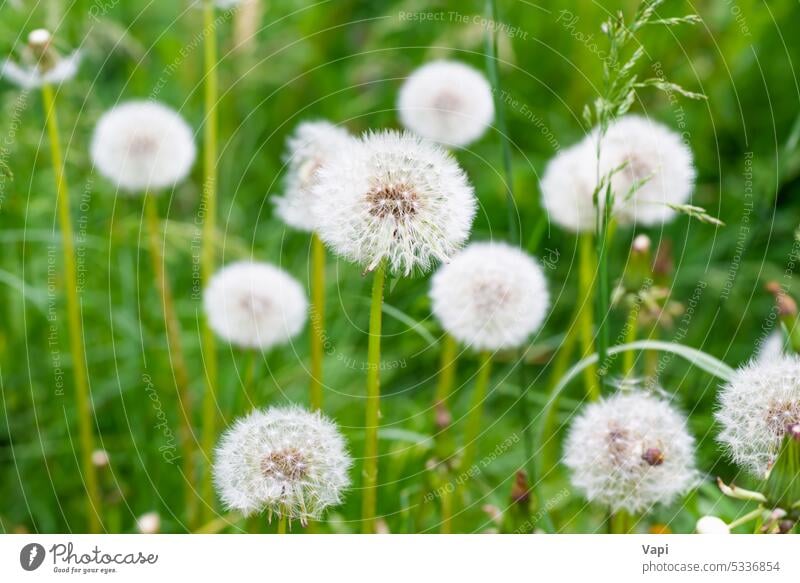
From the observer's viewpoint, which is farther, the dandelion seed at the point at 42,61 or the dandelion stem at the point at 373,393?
the dandelion seed at the point at 42,61

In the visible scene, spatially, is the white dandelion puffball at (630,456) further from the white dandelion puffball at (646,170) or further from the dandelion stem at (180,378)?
the dandelion stem at (180,378)

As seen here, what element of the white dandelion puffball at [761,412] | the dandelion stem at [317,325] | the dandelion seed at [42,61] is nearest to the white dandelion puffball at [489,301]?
the dandelion stem at [317,325]

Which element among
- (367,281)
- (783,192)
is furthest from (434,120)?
(783,192)

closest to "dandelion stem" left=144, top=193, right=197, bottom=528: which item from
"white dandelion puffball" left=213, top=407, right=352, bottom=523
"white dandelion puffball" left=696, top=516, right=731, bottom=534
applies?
"white dandelion puffball" left=213, top=407, right=352, bottom=523

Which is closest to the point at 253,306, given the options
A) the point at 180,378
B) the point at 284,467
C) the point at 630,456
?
the point at 180,378

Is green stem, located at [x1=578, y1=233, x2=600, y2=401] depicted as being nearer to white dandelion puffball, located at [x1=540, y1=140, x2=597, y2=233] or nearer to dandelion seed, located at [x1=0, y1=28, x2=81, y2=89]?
white dandelion puffball, located at [x1=540, y1=140, x2=597, y2=233]

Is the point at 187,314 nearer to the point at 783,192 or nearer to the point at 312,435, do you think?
the point at 312,435

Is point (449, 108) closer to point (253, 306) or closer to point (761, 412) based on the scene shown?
point (253, 306)
